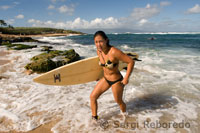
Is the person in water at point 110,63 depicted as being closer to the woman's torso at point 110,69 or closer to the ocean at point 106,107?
the woman's torso at point 110,69

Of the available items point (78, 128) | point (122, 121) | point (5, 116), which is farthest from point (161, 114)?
point (5, 116)

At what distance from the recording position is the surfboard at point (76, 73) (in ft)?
12.1

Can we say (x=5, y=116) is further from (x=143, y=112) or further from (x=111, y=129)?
(x=143, y=112)

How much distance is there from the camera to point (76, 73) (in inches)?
152

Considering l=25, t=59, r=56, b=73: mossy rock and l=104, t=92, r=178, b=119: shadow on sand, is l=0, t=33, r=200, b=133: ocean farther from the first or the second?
l=25, t=59, r=56, b=73: mossy rock

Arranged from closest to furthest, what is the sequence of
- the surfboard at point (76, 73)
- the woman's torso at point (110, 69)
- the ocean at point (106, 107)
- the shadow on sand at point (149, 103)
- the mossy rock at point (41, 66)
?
1. the woman's torso at point (110, 69)
2. the ocean at point (106, 107)
3. the surfboard at point (76, 73)
4. the shadow on sand at point (149, 103)
5. the mossy rock at point (41, 66)

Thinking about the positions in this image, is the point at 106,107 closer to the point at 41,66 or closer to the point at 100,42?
the point at 100,42

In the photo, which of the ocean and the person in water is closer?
the person in water

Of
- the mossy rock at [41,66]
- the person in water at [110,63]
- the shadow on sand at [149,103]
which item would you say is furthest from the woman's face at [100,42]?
the mossy rock at [41,66]

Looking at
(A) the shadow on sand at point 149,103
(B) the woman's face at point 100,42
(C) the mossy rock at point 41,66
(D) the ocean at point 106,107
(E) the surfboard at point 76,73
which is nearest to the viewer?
(B) the woman's face at point 100,42

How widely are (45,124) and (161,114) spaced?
316 centimetres

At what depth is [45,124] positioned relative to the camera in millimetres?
3480

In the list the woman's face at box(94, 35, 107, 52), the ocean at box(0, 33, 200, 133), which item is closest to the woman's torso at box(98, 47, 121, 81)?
the woman's face at box(94, 35, 107, 52)

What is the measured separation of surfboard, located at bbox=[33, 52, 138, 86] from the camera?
3.68 meters
